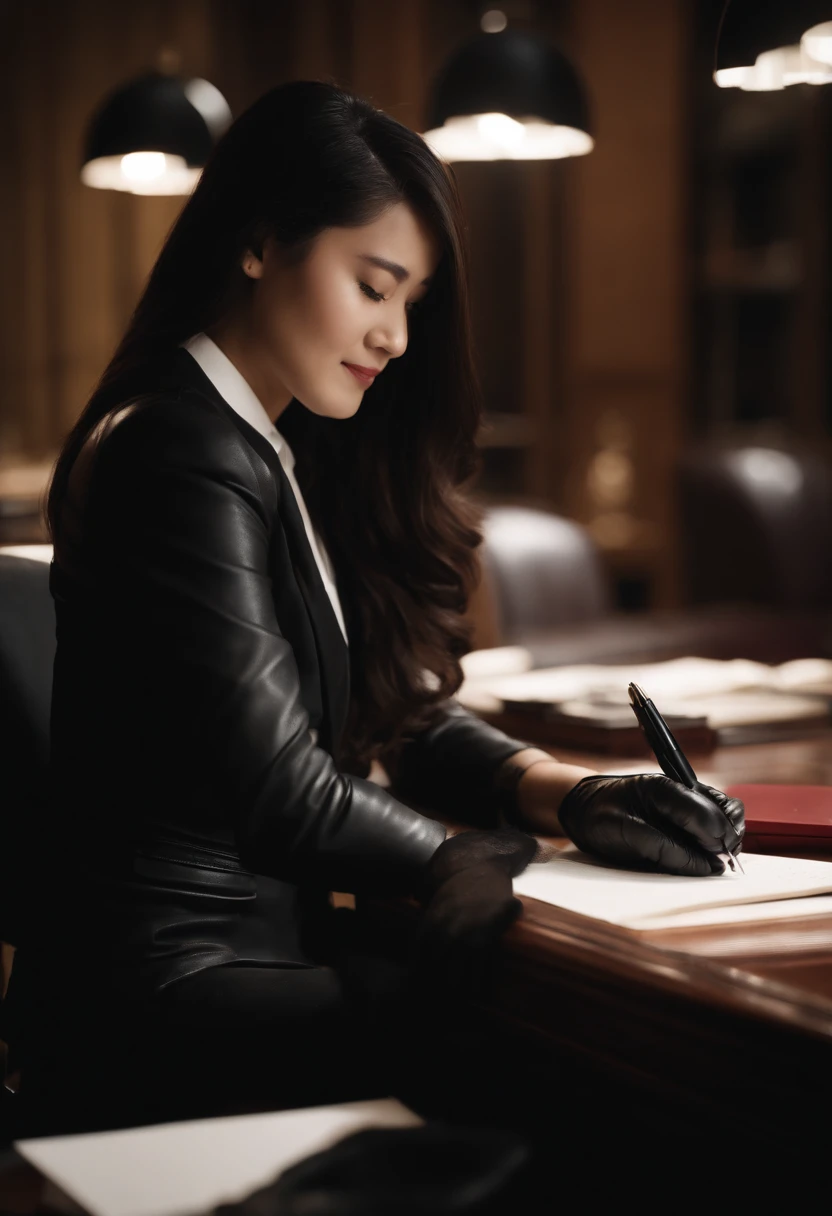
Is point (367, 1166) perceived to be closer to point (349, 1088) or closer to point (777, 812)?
point (349, 1088)

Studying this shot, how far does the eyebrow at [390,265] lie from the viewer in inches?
60.6

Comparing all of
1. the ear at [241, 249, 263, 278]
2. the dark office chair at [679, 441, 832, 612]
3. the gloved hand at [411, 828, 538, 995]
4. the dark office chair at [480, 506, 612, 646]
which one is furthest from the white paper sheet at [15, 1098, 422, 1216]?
the dark office chair at [679, 441, 832, 612]

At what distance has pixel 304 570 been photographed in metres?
1.55

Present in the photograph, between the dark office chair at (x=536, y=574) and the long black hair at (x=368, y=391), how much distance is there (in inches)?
81.2

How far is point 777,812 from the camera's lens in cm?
149

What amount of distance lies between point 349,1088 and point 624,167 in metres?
6.26

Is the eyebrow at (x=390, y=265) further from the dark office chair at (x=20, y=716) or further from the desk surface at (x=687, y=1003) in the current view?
the desk surface at (x=687, y=1003)

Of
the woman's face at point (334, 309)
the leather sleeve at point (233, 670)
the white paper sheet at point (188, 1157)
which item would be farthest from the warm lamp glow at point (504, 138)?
the white paper sheet at point (188, 1157)

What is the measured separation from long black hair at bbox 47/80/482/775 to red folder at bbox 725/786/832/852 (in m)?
0.47

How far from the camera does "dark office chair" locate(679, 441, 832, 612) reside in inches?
A: 201

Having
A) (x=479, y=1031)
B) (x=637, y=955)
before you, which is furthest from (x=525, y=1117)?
(x=637, y=955)

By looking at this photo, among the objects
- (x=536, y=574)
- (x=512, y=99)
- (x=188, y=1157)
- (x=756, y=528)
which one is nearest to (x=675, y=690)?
(x=512, y=99)

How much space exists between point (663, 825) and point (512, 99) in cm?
200

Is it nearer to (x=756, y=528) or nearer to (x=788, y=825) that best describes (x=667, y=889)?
(x=788, y=825)
